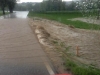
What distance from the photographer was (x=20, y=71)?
664cm

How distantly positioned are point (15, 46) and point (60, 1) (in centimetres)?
8178

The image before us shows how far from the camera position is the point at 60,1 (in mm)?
91562

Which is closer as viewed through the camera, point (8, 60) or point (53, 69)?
point (53, 69)

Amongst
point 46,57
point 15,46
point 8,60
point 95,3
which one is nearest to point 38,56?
point 46,57

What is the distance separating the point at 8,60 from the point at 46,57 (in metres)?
1.33

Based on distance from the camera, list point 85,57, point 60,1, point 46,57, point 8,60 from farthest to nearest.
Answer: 1. point 60,1
2. point 85,57
3. point 46,57
4. point 8,60

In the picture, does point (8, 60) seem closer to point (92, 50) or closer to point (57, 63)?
point (57, 63)

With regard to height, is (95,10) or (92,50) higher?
(95,10)

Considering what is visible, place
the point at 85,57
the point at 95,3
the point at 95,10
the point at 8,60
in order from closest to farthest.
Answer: the point at 8,60, the point at 85,57, the point at 95,3, the point at 95,10

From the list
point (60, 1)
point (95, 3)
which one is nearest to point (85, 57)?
point (95, 3)

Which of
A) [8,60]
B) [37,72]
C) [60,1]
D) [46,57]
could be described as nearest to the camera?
[37,72]

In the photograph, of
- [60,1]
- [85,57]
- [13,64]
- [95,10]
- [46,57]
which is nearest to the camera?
[13,64]

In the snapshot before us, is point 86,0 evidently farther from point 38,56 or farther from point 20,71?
point 20,71

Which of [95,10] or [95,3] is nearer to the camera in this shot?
[95,3]
